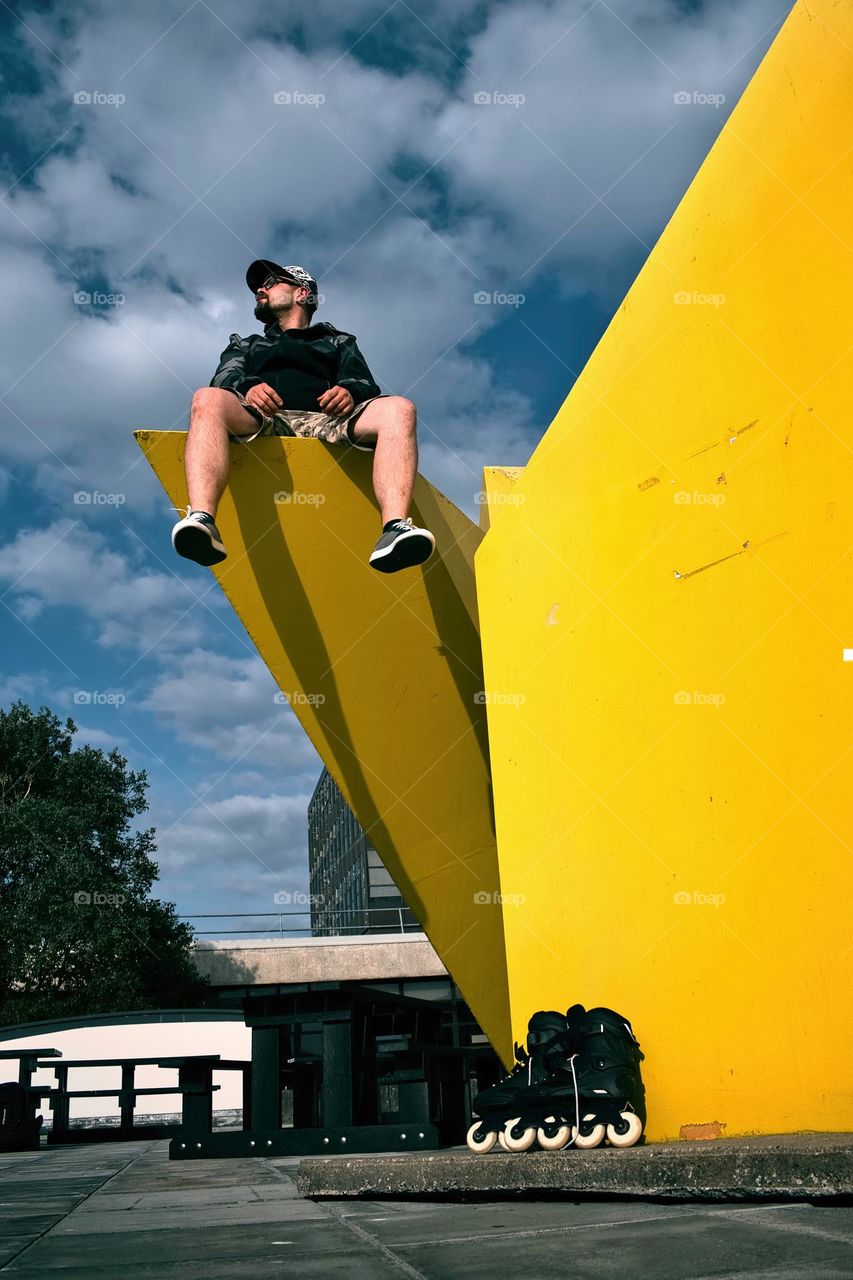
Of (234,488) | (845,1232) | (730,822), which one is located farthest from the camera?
(234,488)

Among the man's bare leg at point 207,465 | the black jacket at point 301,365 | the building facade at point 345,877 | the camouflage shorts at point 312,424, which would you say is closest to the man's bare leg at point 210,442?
the man's bare leg at point 207,465

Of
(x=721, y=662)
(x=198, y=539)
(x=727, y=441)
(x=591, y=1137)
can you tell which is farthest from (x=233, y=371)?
(x=591, y=1137)

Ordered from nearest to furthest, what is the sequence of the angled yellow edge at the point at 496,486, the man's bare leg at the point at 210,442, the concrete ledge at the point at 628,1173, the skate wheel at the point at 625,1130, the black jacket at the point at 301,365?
the concrete ledge at the point at 628,1173 → the skate wheel at the point at 625,1130 → the man's bare leg at the point at 210,442 → the black jacket at the point at 301,365 → the angled yellow edge at the point at 496,486

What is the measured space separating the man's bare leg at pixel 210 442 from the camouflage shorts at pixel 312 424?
0.13m

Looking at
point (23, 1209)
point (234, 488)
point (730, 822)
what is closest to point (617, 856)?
point (730, 822)

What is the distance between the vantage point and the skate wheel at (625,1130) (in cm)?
317

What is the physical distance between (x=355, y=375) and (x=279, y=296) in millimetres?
633

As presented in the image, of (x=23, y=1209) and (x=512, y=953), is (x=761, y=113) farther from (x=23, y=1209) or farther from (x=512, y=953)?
(x=23, y=1209)

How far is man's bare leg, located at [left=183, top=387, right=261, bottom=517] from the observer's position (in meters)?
3.99

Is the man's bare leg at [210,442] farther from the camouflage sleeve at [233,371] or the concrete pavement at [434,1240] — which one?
the concrete pavement at [434,1240]

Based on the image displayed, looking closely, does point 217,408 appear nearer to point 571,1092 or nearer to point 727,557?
point 727,557

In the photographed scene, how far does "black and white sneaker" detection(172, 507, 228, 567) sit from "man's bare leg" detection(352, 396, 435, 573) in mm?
618

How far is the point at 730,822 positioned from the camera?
11.2 feet

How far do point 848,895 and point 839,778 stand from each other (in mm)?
377
